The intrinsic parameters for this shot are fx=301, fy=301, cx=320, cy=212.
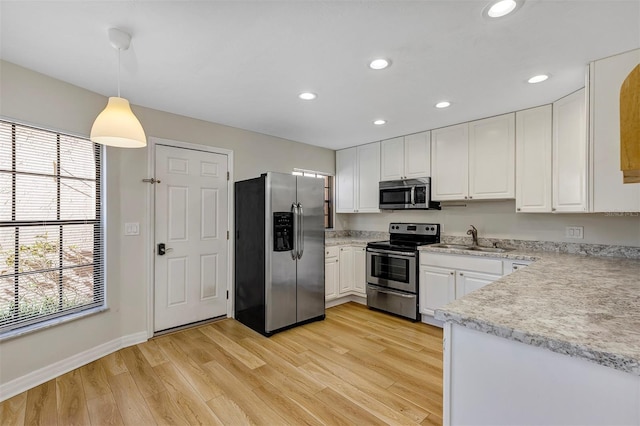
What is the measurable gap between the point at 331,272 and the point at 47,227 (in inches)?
115

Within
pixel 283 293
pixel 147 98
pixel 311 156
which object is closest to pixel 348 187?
pixel 311 156

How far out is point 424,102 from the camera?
283 centimetres

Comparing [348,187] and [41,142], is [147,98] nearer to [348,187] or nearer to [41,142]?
[41,142]

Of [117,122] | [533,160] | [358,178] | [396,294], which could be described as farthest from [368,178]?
[117,122]

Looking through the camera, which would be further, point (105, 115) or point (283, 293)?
point (283, 293)

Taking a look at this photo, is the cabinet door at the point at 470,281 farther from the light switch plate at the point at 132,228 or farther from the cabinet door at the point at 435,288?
the light switch plate at the point at 132,228

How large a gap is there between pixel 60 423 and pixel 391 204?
3687mm

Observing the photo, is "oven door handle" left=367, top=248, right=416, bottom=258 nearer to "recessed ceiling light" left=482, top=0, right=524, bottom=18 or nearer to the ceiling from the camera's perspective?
the ceiling

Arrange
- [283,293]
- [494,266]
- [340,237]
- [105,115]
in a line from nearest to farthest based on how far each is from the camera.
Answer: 1. [105,115]
2. [494,266]
3. [283,293]
4. [340,237]

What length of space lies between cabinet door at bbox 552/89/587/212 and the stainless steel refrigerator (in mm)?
2349

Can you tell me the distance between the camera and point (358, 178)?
15.1ft

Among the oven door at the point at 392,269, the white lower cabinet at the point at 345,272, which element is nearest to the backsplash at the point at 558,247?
the oven door at the point at 392,269

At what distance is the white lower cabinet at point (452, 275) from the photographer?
294 cm

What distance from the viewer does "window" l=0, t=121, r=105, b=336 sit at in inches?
83.8
